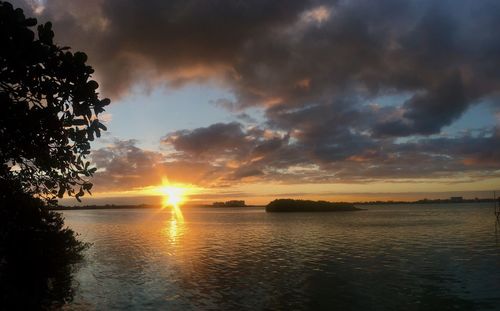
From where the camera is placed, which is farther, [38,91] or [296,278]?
[296,278]

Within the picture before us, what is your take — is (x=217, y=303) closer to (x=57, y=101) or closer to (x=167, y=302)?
(x=167, y=302)

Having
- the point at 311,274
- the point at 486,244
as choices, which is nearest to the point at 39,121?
the point at 311,274

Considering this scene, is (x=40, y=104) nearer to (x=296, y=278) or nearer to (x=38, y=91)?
(x=38, y=91)

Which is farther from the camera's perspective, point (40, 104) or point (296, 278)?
point (296, 278)

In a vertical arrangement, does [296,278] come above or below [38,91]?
below

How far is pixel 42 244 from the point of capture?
39.2 meters

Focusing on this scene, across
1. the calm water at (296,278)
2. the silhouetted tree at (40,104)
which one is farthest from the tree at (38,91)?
the calm water at (296,278)

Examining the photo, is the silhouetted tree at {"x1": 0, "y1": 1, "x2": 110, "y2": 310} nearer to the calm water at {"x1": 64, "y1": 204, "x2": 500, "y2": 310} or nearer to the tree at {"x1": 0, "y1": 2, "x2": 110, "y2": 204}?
the tree at {"x1": 0, "y1": 2, "x2": 110, "y2": 204}

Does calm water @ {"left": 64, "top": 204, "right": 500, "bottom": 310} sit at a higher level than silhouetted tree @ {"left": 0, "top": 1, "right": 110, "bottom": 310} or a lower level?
lower

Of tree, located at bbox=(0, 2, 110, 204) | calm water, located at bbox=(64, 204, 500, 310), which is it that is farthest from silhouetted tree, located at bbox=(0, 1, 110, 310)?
calm water, located at bbox=(64, 204, 500, 310)

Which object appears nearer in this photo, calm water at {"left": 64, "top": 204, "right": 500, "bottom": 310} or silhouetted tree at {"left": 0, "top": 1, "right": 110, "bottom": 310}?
silhouetted tree at {"left": 0, "top": 1, "right": 110, "bottom": 310}

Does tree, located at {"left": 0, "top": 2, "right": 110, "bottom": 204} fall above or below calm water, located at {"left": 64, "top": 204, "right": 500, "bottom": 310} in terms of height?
above

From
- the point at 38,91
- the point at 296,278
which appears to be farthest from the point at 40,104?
the point at 296,278

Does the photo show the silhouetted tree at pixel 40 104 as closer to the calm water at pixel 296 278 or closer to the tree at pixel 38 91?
the tree at pixel 38 91
